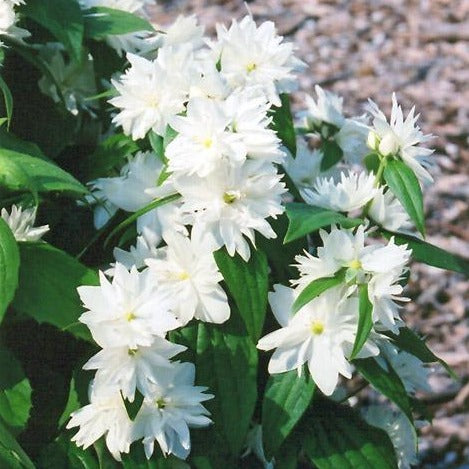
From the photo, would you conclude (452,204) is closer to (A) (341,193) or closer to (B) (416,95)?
(B) (416,95)

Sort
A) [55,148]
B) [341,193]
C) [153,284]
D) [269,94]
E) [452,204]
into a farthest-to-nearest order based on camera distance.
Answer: [452,204]
[55,148]
[269,94]
[341,193]
[153,284]

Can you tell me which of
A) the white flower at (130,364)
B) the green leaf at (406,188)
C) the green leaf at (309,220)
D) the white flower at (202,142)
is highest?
the white flower at (202,142)

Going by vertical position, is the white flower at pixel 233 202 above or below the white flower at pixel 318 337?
above

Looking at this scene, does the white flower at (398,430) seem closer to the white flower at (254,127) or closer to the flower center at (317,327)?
the flower center at (317,327)

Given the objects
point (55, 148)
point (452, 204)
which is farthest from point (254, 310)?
point (452, 204)

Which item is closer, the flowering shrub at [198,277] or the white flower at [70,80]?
the flowering shrub at [198,277]

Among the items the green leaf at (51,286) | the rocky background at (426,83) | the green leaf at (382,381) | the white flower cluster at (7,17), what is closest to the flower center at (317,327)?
the green leaf at (382,381)
